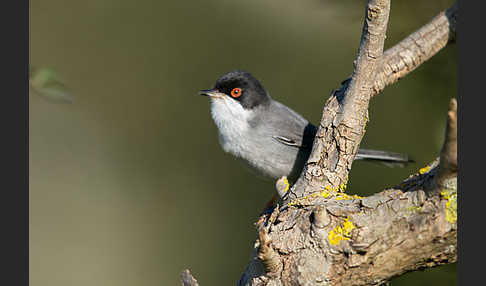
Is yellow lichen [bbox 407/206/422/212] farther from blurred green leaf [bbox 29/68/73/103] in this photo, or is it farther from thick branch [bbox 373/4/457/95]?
blurred green leaf [bbox 29/68/73/103]

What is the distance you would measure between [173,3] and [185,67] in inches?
39.8

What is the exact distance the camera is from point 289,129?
3.93m

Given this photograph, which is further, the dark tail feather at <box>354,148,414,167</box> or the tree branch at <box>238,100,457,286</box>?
the dark tail feather at <box>354,148,414,167</box>

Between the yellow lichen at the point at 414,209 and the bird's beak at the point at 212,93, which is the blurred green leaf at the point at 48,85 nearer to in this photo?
the yellow lichen at the point at 414,209

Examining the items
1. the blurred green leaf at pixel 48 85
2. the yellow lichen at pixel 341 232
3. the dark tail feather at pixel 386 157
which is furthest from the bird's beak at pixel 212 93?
the yellow lichen at pixel 341 232

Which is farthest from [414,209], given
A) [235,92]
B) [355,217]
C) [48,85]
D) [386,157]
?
[235,92]

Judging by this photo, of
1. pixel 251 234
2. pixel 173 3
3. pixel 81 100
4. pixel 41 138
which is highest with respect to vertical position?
pixel 173 3

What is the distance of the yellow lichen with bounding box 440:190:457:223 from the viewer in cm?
193

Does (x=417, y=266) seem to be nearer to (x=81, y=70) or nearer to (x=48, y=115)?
(x=81, y=70)

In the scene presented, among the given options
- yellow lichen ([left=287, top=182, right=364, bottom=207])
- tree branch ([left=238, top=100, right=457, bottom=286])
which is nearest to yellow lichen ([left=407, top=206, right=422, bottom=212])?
tree branch ([left=238, top=100, right=457, bottom=286])

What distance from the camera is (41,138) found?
279 inches

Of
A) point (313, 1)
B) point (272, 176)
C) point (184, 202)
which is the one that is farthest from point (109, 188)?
point (313, 1)

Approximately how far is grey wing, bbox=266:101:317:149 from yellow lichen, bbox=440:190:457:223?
1.97 metres

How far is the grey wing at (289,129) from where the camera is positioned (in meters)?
3.87
